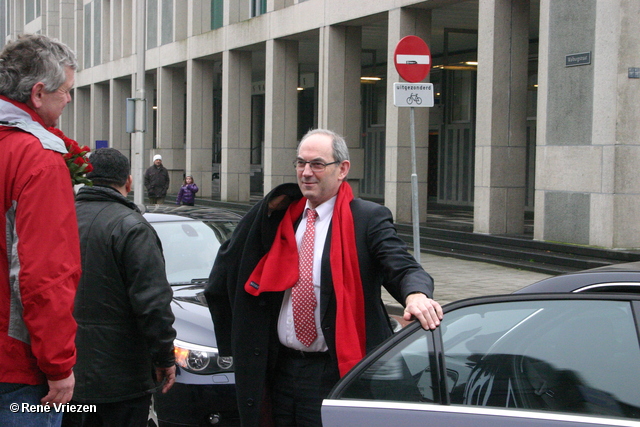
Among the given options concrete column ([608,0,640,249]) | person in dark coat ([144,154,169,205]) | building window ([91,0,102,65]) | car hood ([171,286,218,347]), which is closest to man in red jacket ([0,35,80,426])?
car hood ([171,286,218,347])

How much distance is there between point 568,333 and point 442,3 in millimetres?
14964

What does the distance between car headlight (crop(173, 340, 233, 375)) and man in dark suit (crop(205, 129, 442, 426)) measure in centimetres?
140

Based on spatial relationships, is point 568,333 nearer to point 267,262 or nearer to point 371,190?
point 267,262

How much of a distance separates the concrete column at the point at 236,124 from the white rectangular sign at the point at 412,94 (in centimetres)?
1723

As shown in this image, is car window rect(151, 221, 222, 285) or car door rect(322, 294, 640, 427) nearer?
car door rect(322, 294, 640, 427)

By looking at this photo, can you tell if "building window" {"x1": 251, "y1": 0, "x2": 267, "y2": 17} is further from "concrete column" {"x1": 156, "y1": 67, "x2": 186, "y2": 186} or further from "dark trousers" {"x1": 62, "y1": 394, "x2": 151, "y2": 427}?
"dark trousers" {"x1": 62, "y1": 394, "x2": 151, "y2": 427}

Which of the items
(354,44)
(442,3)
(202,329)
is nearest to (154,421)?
(202,329)

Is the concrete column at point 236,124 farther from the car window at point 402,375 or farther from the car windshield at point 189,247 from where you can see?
the car window at point 402,375

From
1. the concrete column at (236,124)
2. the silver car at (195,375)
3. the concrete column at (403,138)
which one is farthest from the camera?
the concrete column at (236,124)

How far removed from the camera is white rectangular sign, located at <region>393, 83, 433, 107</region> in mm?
9281

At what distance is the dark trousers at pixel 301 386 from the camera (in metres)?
3.31

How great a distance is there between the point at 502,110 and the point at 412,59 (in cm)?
600

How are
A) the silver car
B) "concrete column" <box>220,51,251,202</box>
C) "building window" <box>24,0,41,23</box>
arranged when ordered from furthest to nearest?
"building window" <box>24,0,41,23</box> → "concrete column" <box>220,51,251,202</box> → the silver car

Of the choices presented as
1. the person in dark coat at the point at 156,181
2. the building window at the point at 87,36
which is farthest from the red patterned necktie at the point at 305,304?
the building window at the point at 87,36
